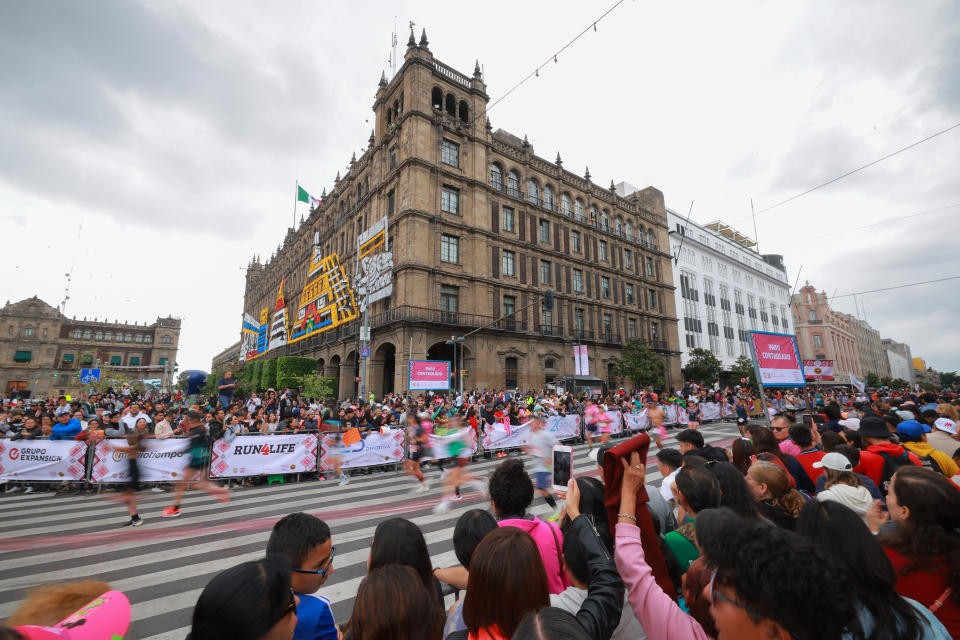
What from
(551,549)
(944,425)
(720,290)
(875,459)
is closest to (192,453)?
(551,549)

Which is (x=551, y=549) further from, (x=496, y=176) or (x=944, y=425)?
(x=496, y=176)

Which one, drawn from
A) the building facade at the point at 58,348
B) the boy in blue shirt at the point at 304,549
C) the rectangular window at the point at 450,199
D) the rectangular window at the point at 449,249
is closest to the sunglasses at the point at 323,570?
the boy in blue shirt at the point at 304,549

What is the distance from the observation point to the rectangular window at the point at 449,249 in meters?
28.4

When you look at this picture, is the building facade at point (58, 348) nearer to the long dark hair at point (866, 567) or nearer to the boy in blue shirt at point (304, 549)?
the boy in blue shirt at point (304, 549)

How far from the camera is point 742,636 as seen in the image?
4.40ft

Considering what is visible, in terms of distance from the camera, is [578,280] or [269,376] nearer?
[578,280]

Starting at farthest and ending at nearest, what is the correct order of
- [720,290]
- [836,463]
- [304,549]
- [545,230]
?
[720,290], [545,230], [836,463], [304,549]

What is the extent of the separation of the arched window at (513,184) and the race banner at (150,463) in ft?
92.9

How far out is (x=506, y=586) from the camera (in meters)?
1.59

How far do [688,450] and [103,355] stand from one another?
112 metres

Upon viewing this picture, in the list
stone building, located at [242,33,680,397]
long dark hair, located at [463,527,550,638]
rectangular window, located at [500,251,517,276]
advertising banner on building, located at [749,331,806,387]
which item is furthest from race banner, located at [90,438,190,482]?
rectangular window, located at [500,251,517,276]

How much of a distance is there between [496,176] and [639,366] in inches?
784

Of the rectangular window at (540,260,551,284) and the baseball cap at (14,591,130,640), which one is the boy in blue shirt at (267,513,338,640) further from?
the rectangular window at (540,260,551,284)

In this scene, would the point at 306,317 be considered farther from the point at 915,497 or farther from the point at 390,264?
the point at 915,497
